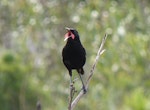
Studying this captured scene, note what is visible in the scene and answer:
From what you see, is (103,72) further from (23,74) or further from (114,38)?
(23,74)

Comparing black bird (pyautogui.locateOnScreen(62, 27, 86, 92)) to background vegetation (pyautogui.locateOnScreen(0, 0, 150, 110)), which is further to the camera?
background vegetation (pyautogui.locateOnScreen(0, 0, 150, 110))

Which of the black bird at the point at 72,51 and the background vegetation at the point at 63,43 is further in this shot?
the background vegetation at the point at 63,43

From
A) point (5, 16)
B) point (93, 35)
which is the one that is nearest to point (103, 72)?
point (93, 35)

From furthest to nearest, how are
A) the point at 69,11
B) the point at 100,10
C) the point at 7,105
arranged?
the point at 69,11 < the point at 100,10 < the point at 7,105

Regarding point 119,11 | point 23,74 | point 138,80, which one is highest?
point 23,74

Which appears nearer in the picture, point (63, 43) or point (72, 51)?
point (72, 51)

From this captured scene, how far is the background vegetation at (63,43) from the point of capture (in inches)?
321

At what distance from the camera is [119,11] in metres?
10.7

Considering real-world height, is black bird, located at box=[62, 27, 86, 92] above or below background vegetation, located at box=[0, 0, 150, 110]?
above

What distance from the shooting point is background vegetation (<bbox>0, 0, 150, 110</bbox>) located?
8.16 meters

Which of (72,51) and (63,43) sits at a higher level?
(72,51)

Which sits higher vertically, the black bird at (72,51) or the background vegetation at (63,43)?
the black bird at (72,51)

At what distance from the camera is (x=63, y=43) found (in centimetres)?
1105

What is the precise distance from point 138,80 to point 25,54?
2.35 metres
